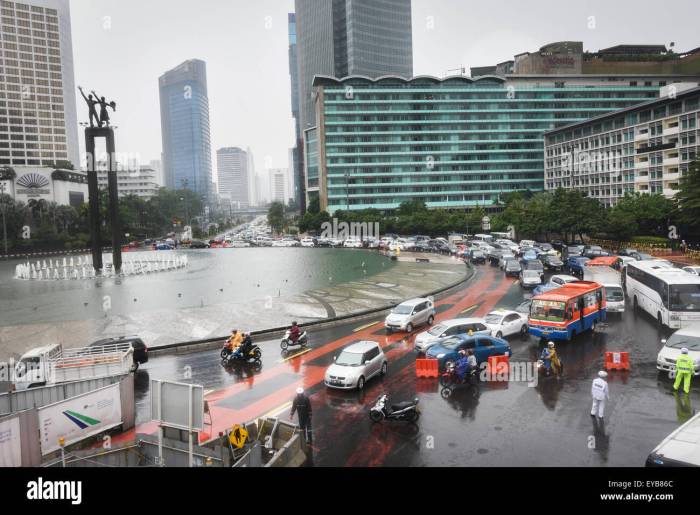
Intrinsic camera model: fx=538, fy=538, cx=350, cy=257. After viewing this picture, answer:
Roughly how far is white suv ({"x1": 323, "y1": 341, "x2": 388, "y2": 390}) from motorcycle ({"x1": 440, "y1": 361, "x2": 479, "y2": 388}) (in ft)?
7.78

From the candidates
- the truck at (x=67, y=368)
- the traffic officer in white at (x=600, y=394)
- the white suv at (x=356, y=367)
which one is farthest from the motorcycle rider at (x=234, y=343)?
the traffic officer in white at (x=600, y=394)

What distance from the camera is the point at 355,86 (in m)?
123

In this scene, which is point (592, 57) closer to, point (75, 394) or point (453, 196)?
point (453, 196)

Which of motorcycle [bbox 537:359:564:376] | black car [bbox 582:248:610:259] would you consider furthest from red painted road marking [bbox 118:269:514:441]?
black car [bbox 582:248:610:259]

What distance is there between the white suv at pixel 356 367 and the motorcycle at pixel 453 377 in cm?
237

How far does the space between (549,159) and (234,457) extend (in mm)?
123550

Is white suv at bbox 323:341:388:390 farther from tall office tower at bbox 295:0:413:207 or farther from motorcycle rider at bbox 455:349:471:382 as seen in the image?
tall office tower at bbox 295:0:413:207

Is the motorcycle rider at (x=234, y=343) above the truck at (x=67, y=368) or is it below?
below

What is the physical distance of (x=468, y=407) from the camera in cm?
1584

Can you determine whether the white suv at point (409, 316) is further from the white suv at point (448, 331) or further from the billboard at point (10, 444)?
the billboard at point (10, 444)

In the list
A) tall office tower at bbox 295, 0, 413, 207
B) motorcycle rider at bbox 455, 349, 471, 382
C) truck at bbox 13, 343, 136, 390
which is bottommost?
motorcycle rider at bbox 455, 349, 471, 382

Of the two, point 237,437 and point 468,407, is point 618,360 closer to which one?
point 468,407

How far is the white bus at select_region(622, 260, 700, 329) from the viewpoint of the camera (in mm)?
23562

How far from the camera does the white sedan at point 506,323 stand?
77.0 feet
